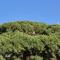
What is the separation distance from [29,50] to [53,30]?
1842mm

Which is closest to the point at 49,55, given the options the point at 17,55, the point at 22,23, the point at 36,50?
the point at 36,50

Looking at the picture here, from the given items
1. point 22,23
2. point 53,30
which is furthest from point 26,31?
point 53,30

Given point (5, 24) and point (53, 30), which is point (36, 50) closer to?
point (53, 30)

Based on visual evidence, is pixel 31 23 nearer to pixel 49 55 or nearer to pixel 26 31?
pixel 26 31

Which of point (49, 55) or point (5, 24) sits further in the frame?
point (5, 24)

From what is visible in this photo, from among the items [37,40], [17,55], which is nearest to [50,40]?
[37,40]

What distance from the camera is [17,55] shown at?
11.9 m

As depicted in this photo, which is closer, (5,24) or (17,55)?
(17,55)

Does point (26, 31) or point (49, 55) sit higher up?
point (26, 31)

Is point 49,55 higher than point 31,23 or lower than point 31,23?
lower

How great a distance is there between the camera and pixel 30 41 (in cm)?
1166

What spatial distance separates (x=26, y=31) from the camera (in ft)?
43.3

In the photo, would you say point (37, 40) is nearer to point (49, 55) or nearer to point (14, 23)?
point (49, 55)

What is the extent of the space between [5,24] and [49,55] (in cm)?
289
